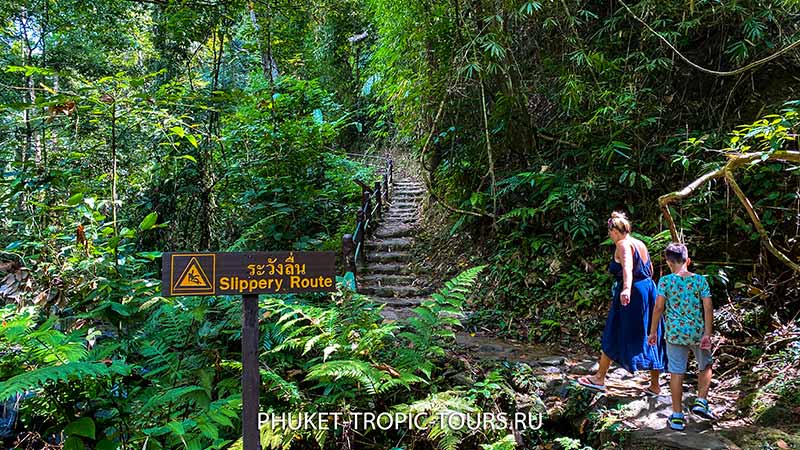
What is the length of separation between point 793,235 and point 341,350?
4.92 metres

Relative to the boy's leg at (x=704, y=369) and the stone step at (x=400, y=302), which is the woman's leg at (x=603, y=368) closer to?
the boy's leg at (x=704, y=369)

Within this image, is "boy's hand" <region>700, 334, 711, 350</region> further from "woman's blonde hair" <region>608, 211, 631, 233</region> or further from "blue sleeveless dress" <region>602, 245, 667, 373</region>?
"woman's blonde hair" <region>608, 211, 631, 233</region>

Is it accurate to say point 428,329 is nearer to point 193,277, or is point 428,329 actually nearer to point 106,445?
point 193,277

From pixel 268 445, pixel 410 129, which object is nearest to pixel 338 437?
pixel 268 445

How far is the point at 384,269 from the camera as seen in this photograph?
26.3 ft

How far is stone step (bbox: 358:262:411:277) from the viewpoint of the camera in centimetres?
794

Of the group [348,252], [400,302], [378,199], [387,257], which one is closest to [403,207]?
[378,199]

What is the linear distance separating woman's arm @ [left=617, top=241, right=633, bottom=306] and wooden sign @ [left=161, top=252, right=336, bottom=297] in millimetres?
2527

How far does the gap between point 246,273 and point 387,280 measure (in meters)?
5.18

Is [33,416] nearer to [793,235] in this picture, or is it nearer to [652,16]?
[793,235]

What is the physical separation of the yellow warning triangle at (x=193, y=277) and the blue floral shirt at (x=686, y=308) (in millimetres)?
3381

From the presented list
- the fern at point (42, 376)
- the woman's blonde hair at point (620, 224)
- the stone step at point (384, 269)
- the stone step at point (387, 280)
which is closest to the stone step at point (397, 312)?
the stone step at point (387, 280)

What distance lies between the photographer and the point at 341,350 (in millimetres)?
3500

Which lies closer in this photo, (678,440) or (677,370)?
(678,440)
